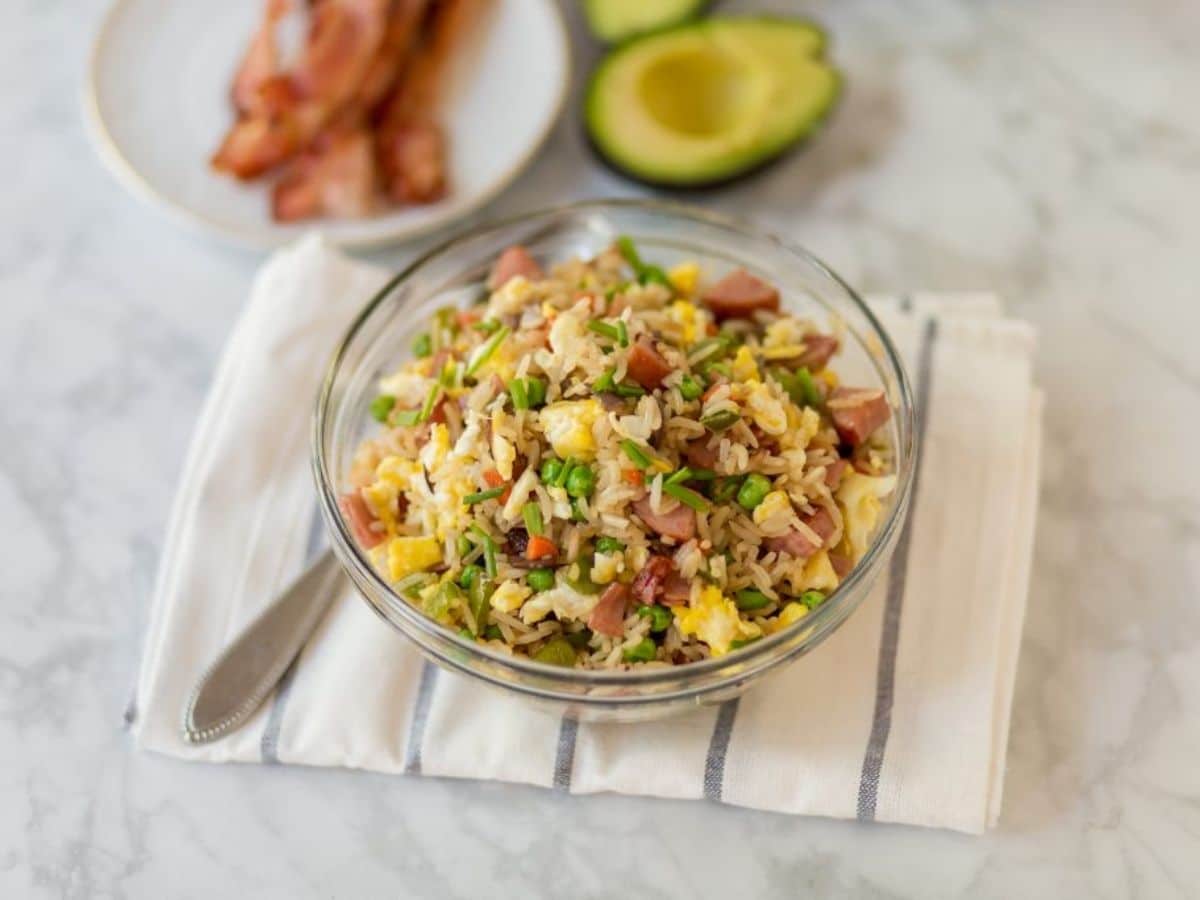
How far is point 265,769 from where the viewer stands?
8.04ft

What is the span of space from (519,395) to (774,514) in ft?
1.48

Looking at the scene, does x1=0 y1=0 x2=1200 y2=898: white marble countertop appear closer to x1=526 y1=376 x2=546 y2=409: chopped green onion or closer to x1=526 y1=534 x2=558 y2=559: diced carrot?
x1=526 y1=534 x2=558 y2=559: diced carrot

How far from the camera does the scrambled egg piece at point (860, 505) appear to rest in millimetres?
2297

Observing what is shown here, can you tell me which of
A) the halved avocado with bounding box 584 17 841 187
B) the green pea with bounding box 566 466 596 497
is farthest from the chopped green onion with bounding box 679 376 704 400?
the halved avocado with bounding box 584 17 841 187

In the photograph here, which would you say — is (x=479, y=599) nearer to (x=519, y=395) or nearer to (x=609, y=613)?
(x=609, y=613)

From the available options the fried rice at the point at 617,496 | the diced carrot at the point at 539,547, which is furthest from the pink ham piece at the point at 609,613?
the diced carrot at the point at 539,547

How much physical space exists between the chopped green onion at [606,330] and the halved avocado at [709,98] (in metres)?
1.04

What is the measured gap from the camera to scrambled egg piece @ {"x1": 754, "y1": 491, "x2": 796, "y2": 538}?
7.05 feet

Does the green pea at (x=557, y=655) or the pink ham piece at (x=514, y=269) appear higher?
the pink ham piece at (x=514, y=269)

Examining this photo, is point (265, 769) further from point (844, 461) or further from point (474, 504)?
point (844, 461)

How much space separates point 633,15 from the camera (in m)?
3.47

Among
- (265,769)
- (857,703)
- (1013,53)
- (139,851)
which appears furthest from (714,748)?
(1013,53)

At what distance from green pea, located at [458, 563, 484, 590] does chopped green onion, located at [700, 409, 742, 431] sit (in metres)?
0.43

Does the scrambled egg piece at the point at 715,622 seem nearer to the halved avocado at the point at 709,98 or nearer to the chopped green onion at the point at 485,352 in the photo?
the chopped green onion at the point at 485,352
